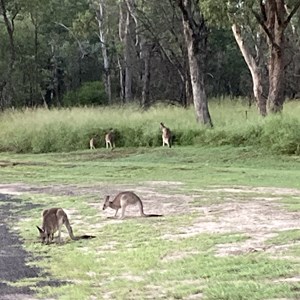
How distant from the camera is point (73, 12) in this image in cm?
4878

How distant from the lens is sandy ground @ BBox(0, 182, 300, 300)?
785 cm

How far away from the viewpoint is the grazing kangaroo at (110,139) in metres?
25.9

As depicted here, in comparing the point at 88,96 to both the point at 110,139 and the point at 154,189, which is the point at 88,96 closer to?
the point at 110,139

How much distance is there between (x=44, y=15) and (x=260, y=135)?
25.3 m

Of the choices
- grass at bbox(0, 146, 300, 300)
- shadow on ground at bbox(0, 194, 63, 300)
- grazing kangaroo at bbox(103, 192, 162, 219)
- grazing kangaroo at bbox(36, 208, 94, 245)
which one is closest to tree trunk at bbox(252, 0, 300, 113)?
grass at bbox(0, 146, 300, 300)

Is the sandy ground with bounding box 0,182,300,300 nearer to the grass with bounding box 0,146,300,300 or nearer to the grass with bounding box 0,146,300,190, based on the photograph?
the grass with bounding box 0,146,300,300

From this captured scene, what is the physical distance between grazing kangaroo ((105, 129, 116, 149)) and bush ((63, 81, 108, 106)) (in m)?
16.9

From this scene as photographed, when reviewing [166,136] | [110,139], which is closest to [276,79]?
[166,136]

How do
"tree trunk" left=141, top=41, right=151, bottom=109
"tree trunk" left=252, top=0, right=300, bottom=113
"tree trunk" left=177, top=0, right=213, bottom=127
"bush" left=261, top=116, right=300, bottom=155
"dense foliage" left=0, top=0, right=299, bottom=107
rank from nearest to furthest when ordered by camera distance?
"bush" left=261, top=116, right=300, bottom=155 < "tree trunk" left=252, top=0, right=300, bottom=113 < "tree trunk" left=177, top=0, right=213, bottom=127 < "tree trunk" left=141, top=41, right=151, bottom=109 < "dense foliage" left=0, top=0, right=299, bottom=107

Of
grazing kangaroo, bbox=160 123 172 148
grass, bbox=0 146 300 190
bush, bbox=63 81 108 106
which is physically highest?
bush, bbox=63 81 108 106

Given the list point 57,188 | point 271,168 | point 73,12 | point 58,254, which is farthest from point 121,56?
point 58,254

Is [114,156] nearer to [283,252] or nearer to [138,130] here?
[138,130]

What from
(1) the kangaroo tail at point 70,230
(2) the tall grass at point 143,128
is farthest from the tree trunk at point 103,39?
(1) the kangaroo tail at point 70,230

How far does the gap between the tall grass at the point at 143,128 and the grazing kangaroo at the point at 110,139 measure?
42cm
